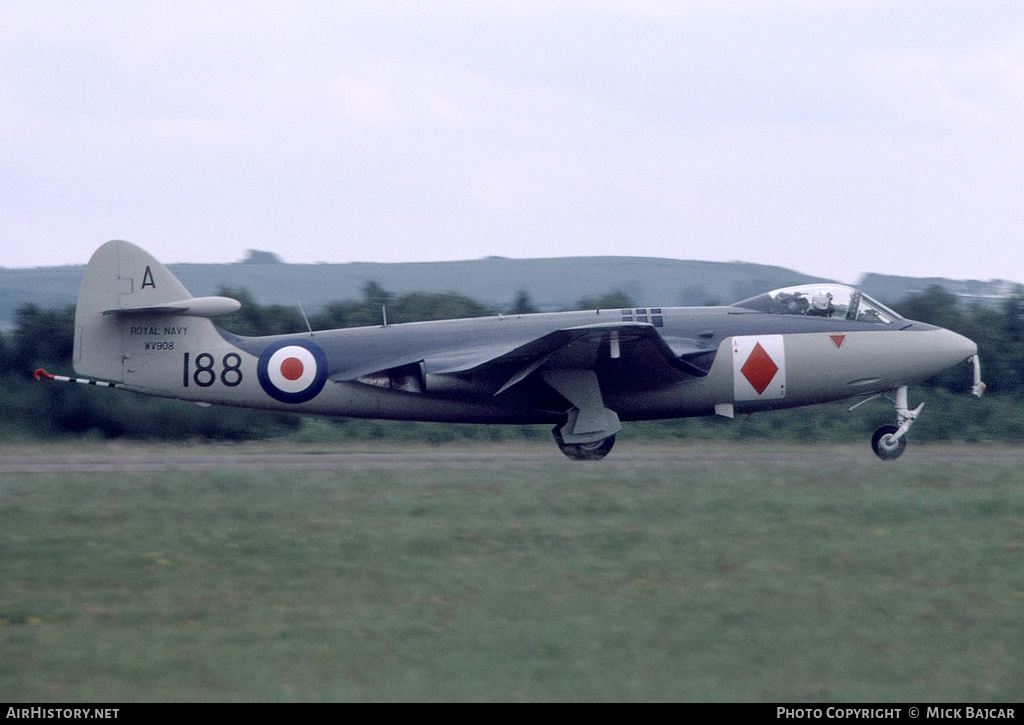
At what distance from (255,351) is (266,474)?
11.6 feet

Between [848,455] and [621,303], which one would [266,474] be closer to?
[848,455]

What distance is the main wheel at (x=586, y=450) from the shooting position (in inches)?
655

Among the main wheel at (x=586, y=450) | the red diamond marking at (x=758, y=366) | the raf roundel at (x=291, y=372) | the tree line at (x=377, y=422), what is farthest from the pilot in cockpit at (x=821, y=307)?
the raf roundel at (x=291, y=372)

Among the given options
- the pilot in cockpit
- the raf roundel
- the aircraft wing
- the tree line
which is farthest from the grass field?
the tree line

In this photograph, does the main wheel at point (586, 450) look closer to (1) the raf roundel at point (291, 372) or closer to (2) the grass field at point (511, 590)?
(2) the grass field at point (511, 590)

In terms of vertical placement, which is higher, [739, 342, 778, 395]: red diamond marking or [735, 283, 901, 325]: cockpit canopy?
[735, 283, 901, 325]: cockpit canopy

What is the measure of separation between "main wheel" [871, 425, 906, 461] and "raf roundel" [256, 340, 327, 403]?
907cm

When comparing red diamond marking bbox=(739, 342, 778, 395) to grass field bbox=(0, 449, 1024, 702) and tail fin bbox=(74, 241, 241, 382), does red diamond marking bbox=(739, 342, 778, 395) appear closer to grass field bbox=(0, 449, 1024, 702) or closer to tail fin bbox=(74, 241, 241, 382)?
grass field bbox=(0, 449, 1024, 702)

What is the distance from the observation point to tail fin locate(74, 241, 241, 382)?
16.2m

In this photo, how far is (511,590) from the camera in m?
8.12

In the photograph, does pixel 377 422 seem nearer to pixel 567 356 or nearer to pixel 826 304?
pixel 567 356

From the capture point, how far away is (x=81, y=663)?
651 centimetres

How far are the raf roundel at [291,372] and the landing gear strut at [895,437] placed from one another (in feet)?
29.8

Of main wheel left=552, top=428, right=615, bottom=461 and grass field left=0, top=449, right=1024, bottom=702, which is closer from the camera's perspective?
grass field left=0, top=449, right=1024, bottom=702
